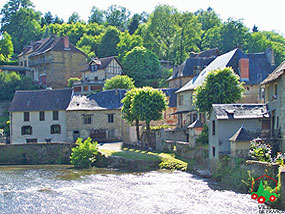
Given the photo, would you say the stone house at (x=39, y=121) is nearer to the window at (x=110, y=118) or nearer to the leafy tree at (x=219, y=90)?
the window at (x=110, y=118)

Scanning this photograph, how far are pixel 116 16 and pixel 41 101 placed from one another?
76452mm

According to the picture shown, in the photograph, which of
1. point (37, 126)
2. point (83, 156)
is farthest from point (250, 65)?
point (37, 126)

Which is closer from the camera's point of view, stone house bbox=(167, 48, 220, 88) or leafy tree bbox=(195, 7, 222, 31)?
stone house bbox=(167, 48, 220, 88)

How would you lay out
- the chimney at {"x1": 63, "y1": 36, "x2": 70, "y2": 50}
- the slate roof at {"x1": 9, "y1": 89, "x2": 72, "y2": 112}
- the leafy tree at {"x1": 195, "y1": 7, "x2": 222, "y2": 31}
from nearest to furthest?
the slate roof at {"x1": 9, "y1": 89, "x2": 72, "y2": 112}
the chimney at {"x1": 63, "y1": 36, "x2": 70, "y2": 50}
the leafy tree at {"x1": 195, "y1": 7, "x2": 222, "y2": 31}

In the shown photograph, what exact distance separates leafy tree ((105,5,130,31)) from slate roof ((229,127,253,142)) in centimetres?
9739

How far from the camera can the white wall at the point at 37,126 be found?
5180 centimetres

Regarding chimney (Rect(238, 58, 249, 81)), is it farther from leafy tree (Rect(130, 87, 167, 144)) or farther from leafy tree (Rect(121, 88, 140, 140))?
leafy tree (Rect(121, 88, 140, 140))

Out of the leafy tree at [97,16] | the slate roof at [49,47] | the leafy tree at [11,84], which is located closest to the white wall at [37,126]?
the leafy tree at [11,84]

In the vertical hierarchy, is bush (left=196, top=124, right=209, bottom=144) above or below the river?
above

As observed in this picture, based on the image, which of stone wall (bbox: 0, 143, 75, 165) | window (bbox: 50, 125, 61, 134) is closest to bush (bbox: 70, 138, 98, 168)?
stone wall (bbox: 0, 143, 75, 165)

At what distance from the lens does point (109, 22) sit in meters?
124

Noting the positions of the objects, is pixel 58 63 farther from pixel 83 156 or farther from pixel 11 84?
pixel 83 156

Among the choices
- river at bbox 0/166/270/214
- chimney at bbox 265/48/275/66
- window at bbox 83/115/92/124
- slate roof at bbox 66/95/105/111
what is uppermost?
chimney at bbox 265/48/275/66

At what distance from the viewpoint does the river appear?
72.7 feet
